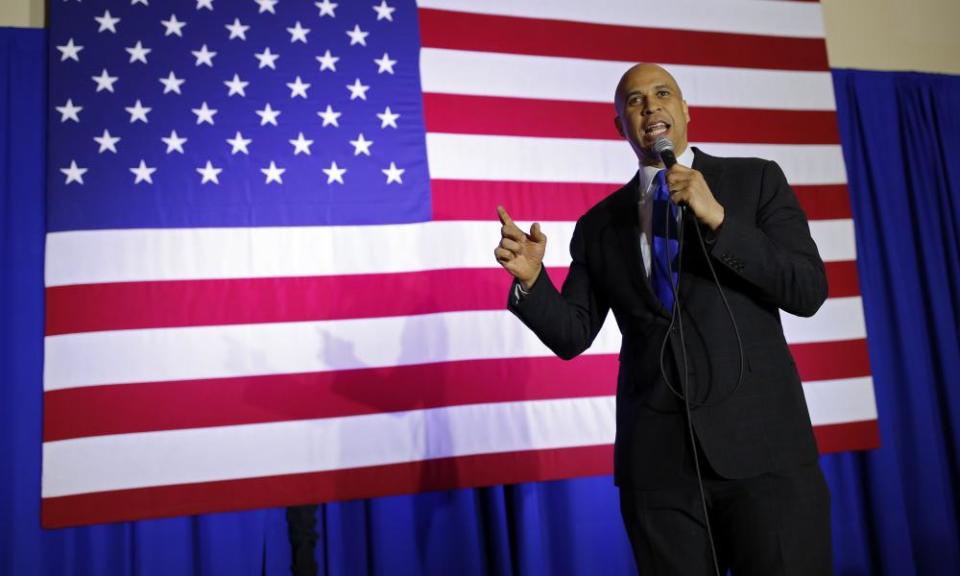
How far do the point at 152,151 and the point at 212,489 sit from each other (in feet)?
3.83

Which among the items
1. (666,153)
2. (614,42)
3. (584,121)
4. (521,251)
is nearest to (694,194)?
(666,153)

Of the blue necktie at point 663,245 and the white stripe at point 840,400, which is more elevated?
the blue necktie at point 663,245

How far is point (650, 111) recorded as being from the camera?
1528 millimetres

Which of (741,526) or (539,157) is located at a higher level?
(539,157)

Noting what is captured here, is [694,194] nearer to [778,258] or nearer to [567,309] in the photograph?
[778,258]

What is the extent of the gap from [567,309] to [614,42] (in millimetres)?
2068

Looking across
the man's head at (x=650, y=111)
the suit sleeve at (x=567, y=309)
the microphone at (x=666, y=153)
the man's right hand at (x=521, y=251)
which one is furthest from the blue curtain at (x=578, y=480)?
the microphone at (x=666, y=153)

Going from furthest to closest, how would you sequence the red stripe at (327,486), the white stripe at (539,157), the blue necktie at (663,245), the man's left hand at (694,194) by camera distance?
the white stripe at (539,157) < the red stripe at (327,486) < the blue necktie at (663,245) < the man's left hand at (694,194)

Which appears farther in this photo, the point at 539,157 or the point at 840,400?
the point at 840,400

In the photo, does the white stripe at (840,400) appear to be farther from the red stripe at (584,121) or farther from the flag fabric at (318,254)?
the red stripe at (584,121)

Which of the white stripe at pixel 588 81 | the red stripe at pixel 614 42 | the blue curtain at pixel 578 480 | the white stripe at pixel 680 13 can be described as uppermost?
the white stripe at pixel 680 13

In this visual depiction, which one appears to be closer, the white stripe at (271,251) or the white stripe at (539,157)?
the white stripe at (271,251)

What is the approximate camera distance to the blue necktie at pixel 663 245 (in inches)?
55.0

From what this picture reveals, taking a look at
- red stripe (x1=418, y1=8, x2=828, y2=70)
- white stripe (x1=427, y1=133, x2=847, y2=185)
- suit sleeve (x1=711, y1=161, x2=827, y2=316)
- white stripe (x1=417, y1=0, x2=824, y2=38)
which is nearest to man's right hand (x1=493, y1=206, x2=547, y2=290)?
suit sleeve (x1=711, y1=161, x2=827, y2=316)
